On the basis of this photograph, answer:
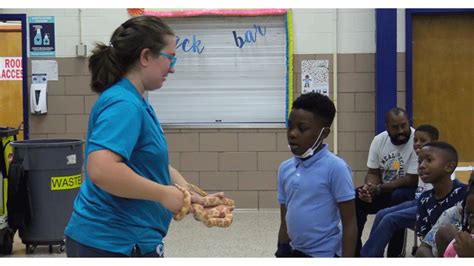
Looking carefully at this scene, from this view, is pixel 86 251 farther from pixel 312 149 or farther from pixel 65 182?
pixel 65 182

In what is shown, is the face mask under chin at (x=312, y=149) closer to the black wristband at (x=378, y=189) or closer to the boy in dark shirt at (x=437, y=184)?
the boy in dark shirt at (x=437, y=184)

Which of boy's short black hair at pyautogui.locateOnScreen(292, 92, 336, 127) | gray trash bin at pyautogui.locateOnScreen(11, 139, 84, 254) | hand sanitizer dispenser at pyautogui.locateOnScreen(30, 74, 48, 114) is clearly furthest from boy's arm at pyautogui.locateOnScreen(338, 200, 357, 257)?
hand sanitizer dispenser at pyautogui.locateOnScreen(30, 74, 48, 114)

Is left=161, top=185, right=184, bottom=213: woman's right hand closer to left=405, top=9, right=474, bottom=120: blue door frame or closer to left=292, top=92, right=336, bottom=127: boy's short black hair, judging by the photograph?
left=292, top=92, right=336, bottom=127: boy's short black hair

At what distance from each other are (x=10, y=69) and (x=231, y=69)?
285 centimetres

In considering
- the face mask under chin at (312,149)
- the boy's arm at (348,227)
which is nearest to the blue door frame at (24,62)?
the face mask under chin at (312,149)

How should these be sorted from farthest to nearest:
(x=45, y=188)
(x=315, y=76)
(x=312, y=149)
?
(x=315, y=76) < (x=45, y=188) < (x=312, y=149)

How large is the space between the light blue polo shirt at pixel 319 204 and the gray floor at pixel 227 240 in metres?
2.70

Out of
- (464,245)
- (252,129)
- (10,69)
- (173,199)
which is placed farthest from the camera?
(10,69)

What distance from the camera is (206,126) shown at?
8.46m

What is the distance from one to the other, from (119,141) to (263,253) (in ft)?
13.5

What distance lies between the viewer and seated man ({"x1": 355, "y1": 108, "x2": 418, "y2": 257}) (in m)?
5.84

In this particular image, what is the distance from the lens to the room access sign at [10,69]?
9.28m

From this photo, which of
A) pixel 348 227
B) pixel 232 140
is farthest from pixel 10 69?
pixel 348 227

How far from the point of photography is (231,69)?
8.41 m
